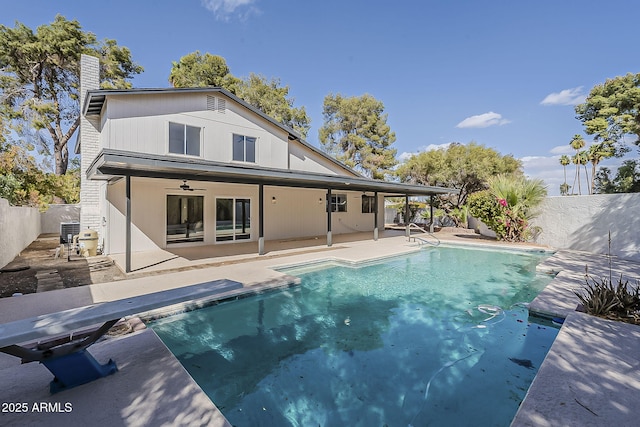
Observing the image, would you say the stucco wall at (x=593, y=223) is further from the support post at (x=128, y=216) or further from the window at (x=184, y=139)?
the support post at (x=128, y=216)

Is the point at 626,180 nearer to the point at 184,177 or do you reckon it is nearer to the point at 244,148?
the point at 244,148

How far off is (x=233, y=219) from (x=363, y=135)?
19.5 m

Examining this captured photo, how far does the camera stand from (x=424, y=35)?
45.9ft

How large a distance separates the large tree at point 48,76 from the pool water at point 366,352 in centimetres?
2232

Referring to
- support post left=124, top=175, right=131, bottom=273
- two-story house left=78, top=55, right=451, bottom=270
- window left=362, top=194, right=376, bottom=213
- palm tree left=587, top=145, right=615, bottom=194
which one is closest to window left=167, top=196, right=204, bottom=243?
two-story house left=78, top=55, right=451, bottom=270

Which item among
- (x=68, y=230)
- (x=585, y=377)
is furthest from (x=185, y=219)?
(x=585, y=377)

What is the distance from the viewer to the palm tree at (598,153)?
24.4m

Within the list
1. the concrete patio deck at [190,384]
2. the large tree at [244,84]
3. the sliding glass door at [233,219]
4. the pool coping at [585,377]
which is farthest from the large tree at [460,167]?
the pool coping at [585,377]

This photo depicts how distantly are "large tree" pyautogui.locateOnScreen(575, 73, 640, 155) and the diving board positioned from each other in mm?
30092

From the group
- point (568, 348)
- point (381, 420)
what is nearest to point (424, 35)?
point (568, 348)

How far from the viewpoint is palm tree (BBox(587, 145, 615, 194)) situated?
24391mm

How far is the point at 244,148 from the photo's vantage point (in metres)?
12.6

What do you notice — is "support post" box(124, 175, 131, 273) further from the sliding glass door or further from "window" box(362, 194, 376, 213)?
"window" box(362, 194, 376, 213)

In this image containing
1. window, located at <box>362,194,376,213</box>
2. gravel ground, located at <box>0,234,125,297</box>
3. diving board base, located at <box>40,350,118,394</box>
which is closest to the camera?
diving board base, located at <box>40,350,118,394</box>
